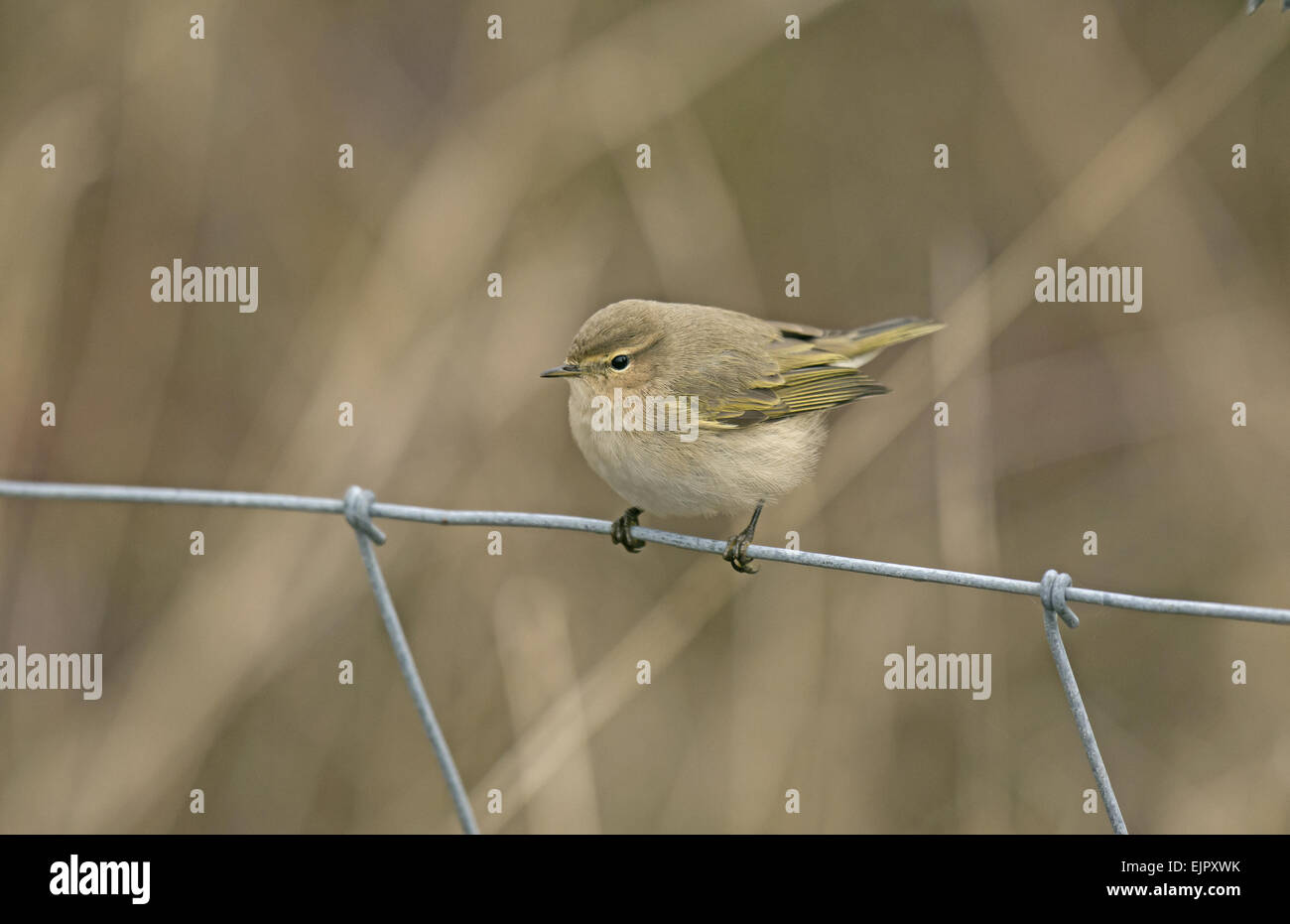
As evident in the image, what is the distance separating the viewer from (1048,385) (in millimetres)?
5961

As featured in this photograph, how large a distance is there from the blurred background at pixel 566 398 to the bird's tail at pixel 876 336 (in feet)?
0.89

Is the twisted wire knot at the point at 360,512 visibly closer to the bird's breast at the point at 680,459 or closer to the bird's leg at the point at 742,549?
the bird's breast at the point at 680,459

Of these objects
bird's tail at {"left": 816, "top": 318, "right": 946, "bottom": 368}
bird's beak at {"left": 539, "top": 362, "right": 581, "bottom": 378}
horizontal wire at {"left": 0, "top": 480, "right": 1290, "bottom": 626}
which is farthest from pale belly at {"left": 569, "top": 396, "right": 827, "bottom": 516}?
bird's tail at {"left": 816, "top": 318, "right": 946, "bottom": 368}

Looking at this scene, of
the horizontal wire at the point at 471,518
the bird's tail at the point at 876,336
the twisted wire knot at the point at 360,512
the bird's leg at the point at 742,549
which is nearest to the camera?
the horizontal wire at the point at 471,518

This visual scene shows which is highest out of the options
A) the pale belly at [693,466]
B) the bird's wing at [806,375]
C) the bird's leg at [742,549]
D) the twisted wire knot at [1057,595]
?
the bird's wing at [806,375]

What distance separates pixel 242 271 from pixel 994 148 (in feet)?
12.4

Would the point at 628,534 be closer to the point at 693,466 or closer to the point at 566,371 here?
the point at 693,466

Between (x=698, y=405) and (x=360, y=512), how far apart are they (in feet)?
4.48

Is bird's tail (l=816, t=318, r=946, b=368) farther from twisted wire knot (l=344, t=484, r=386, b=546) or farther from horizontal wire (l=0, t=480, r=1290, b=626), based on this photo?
twisted wire knot (l=344, t=484, r=386, b=546)

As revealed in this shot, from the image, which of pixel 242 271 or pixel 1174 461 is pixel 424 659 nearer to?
pixel 242 271

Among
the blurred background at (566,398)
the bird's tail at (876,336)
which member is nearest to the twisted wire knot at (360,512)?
the blurred background at (566,398)

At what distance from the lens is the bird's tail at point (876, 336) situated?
14.4 ft

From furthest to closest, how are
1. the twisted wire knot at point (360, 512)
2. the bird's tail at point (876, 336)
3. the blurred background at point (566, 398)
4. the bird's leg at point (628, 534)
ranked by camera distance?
the blurred background at point (566, 398)
the bird's tail at point (876, 336)
the bird's leg at point (628, 534)
the twisted wire knot at point (360, 512)

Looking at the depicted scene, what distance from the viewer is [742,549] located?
3.52 meters
